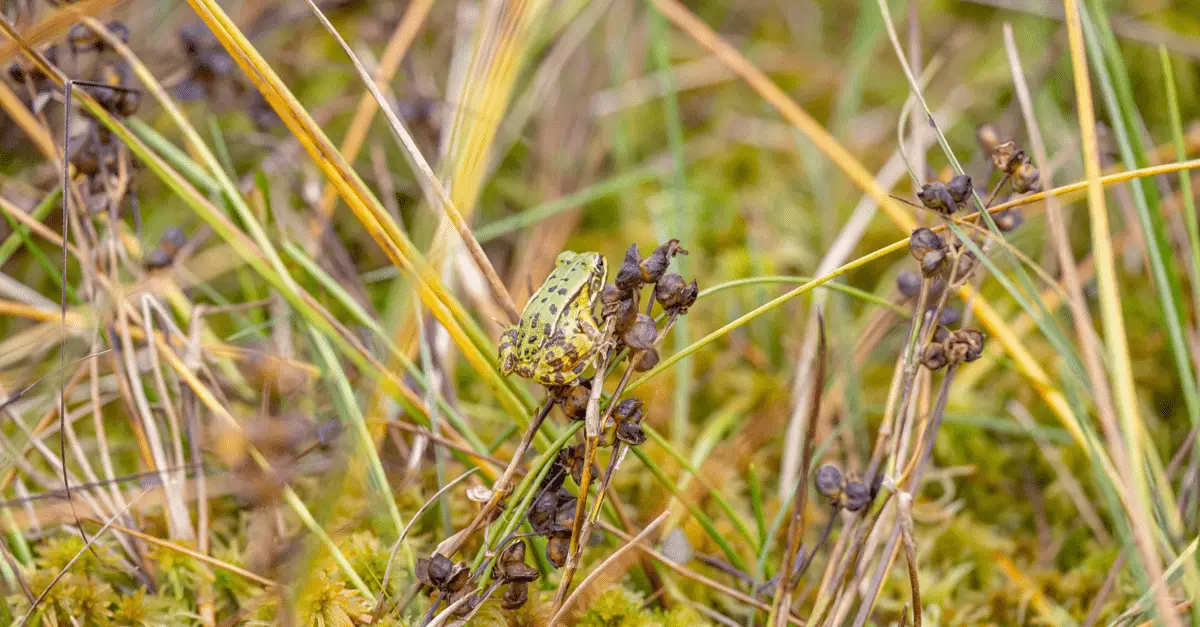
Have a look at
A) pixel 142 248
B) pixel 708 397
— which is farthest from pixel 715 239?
pixel 142 248

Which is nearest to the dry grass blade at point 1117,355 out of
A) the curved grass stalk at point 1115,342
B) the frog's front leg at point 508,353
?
the curved grass stalk at point 1115,342

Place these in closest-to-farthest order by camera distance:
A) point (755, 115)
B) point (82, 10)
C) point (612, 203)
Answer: point (82, 10) → point (612, 203) → point (755, 115)

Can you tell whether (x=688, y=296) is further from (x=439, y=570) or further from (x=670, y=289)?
(x=439, y=570)

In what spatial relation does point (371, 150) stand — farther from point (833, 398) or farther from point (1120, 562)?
point (1120, 562)

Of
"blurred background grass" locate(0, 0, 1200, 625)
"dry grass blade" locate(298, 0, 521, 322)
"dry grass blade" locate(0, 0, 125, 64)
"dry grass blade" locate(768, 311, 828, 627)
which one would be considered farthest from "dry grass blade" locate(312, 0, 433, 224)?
"dry grass blade" locate(768, 311, 828, 627)

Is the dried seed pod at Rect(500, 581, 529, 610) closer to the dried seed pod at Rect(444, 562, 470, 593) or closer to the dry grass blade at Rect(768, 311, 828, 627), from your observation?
the dried seed pod at Rect(444, 562, 470, 593)

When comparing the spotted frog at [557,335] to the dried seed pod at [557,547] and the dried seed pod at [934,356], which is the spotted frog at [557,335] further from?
the dried seed pod at [934,356]

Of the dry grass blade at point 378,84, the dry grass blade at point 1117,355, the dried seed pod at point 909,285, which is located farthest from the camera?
the dry grass blade at point 378,84
